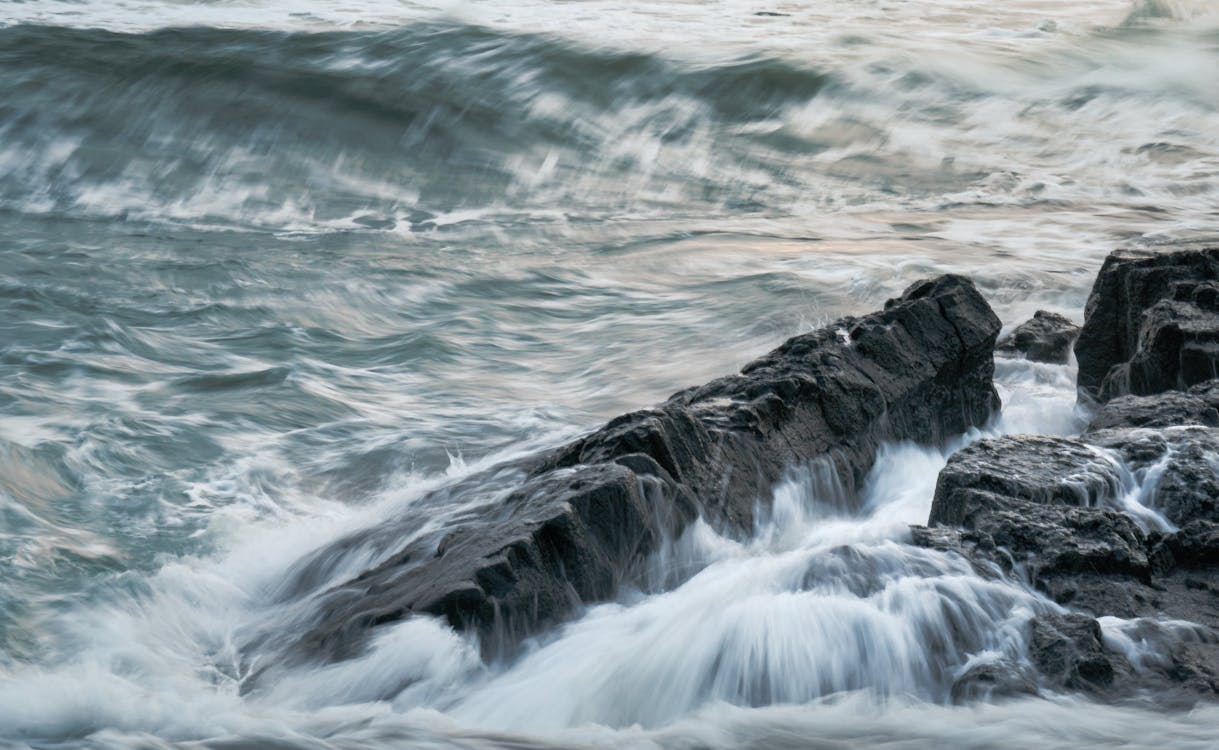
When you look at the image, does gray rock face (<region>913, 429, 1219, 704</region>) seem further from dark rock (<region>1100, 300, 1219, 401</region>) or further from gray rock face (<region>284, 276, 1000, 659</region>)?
dark rock (<region>1100, 300, 1219, 401</region>)

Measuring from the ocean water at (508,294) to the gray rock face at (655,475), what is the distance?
0.10m

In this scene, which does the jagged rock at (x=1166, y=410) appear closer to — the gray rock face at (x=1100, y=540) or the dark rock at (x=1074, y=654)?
the gray rock face at (x=1100, y=540)

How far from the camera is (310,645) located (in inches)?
139

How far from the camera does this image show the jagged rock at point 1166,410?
420 centimetres

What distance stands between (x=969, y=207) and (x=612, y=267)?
3450 millimetres

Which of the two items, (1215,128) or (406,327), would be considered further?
(1215,128)

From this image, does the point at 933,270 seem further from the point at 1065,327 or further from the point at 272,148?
the point at 272,148

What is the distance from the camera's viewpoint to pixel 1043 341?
6.02 m

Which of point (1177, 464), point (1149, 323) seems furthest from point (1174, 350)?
point (1177, 464)

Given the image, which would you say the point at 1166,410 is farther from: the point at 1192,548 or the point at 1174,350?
the point at 1192,548

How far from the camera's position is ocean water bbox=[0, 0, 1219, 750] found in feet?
10.4

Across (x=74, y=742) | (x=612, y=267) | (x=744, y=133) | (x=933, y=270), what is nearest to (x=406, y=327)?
(x=612, y=267)

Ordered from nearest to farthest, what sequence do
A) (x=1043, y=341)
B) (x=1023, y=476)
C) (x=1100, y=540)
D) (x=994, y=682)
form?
(x=994, y=682), (x=1100, y=540), (x=1023, y=476), (x=1043, y=341)

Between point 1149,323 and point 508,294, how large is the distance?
4.46m
